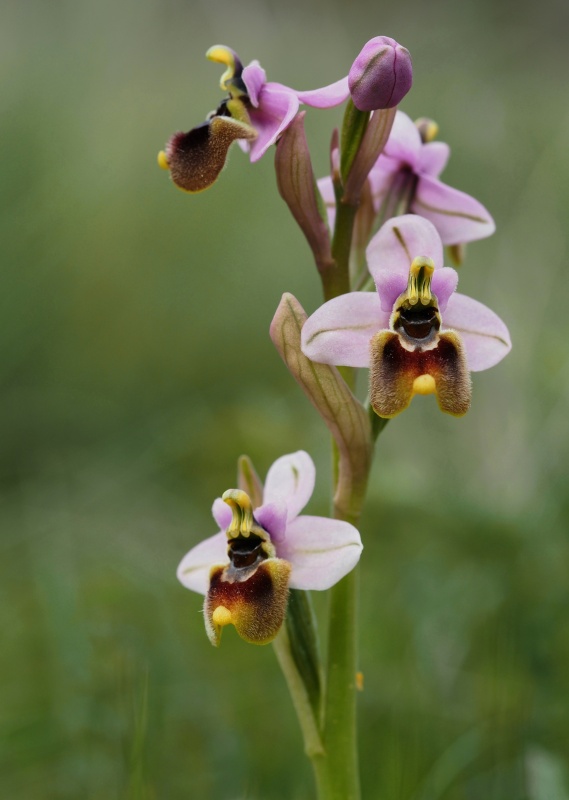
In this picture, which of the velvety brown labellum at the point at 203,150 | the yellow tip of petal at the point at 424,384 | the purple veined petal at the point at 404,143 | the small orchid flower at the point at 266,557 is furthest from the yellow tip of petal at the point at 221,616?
the purple veined petal at the point at 404,143

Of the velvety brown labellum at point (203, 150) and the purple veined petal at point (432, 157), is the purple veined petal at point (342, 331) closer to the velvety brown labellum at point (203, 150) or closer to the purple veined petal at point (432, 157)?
the velvety brown labellum at point (203, 150)

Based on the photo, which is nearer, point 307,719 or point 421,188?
point 307,719

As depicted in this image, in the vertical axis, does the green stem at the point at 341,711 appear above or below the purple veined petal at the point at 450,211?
below

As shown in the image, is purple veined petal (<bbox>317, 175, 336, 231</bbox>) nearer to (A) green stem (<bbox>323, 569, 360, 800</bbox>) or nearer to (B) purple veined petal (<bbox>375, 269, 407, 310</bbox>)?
(B) purple veined petal (<bbox>375, 269, 407, 310</bbox>)

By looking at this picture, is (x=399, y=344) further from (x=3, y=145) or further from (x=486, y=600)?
(x=3, y=145)

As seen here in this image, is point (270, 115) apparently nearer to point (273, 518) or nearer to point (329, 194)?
point (329, 194)

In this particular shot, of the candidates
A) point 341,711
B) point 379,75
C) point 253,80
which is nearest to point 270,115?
point 253,80

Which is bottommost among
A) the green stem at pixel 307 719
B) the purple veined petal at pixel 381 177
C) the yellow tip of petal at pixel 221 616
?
the green stem at pixel 307 719

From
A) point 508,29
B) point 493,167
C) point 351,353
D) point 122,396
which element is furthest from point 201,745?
point 508,29
